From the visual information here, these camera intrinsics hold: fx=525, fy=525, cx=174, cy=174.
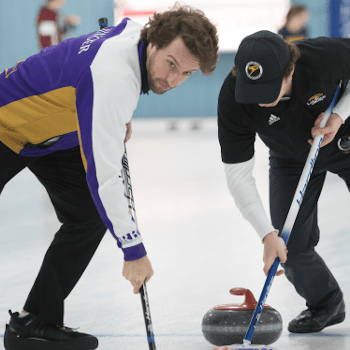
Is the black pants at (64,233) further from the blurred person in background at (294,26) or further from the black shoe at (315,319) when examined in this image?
the blurred person in background at (294,26)

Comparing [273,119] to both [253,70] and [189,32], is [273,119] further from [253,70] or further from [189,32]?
[189,32]

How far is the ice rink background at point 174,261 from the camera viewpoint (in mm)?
2078

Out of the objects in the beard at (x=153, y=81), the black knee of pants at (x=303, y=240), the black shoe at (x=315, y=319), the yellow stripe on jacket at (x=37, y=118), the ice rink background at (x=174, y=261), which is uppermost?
the beard at (x=153, y=81)

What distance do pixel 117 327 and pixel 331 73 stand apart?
1.27 meters

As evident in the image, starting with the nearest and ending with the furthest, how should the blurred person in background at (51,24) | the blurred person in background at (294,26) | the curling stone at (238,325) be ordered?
the curling stone at (238,325) → the blurred person in background at (294,26) → the blurred person in background at (51,24)

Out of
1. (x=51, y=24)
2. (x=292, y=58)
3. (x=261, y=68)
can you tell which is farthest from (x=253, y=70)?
(x=51, y=24)

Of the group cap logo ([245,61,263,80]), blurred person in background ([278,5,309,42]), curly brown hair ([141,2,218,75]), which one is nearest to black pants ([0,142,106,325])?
curly brown hair ([141,2,218,75])

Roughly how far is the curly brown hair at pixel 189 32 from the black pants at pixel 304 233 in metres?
0.70

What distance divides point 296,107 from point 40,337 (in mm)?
1228

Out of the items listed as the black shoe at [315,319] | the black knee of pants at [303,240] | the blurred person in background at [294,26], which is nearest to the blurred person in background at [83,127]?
the black knee of pants at [303,240]

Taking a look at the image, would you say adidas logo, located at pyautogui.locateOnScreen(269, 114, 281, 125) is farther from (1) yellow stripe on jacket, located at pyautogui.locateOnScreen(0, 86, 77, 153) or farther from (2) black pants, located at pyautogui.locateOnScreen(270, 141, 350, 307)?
(1) yellow stripe on jacket, located at pyautogui.locateOnScreen(0, 86, 77, 153)

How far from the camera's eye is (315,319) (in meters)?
2.03

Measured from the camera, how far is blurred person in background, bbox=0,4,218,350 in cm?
142

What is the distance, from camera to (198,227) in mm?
3615
